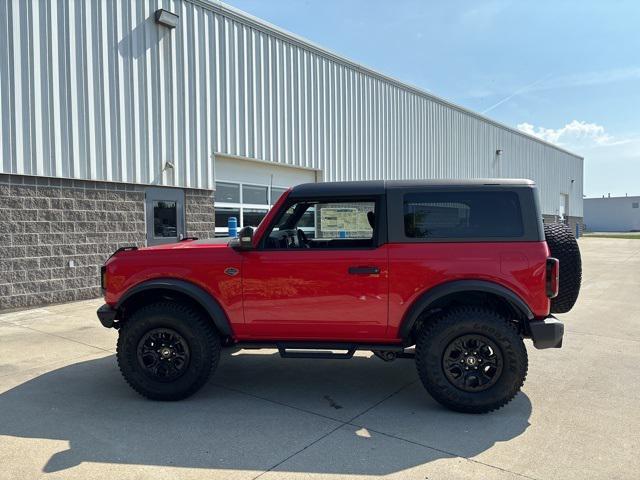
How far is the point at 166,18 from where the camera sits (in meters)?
9.73

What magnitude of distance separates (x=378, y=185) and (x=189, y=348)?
7.16 feet

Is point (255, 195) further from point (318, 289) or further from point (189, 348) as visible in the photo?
point (318, 289)

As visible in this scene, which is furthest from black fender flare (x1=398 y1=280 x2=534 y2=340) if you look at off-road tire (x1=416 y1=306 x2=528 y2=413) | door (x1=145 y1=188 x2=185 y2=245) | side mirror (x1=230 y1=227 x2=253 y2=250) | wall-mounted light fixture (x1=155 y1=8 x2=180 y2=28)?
wall-mounted light fixture (x1=155 y1=8 x2=180 y2=28)

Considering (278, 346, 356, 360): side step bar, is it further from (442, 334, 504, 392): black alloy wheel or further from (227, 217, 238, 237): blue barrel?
(227, 217, 238, 237): blue barrel

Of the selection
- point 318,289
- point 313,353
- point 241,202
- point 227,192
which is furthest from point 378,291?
point 241,202

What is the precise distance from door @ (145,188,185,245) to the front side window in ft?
19.5

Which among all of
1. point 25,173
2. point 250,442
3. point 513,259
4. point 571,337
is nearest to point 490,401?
point 513,259

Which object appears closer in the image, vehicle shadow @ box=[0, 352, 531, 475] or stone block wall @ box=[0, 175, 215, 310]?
vehicle shadow @ box=[0, 352, 531, 475]

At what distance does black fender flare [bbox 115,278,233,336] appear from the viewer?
4059mm

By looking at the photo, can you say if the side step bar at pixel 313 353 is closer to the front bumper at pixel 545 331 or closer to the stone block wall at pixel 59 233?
the front bumper at pixel 545 331

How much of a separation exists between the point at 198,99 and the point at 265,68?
2305 mm

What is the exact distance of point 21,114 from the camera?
7984 mm

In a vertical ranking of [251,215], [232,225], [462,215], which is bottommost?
[232,225]

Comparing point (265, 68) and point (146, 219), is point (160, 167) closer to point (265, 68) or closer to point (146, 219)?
point (146, 219)
